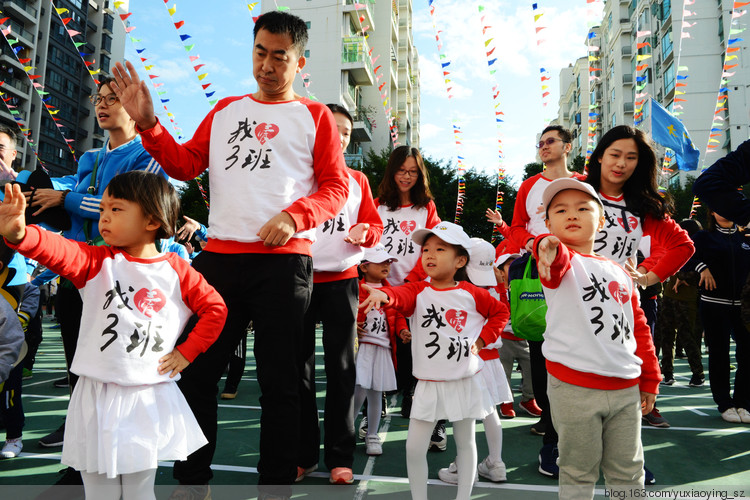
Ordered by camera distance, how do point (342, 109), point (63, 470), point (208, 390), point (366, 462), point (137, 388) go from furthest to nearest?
point (342, 109) < point (366, 462) < point (63, 470) < point (208, 390) < point (137, 388)

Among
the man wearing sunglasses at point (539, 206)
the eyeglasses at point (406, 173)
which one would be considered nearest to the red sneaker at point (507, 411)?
the man wearing sunglasses at point (539, 206)

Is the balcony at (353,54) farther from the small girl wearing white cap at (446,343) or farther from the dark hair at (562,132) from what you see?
the small girl wearing white cap at (446,343)

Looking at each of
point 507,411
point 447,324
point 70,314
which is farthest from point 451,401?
point 507,411

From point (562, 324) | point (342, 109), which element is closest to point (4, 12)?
point (342, 109)

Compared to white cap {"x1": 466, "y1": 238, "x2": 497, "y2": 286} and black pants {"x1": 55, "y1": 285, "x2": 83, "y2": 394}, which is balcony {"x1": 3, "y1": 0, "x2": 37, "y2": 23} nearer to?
black pants {"x1": 55, "y1": 285, "x2": 83, "y2": 394}

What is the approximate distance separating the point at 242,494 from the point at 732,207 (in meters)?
2.76

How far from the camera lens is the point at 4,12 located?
113 feet

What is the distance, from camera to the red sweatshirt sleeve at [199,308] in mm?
2033

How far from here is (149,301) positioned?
197 centimetres

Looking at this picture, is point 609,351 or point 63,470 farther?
point 63,470

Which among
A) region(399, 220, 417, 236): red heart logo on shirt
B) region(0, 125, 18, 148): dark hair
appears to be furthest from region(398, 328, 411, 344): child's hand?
region(0, 125, 18, 148): dark hair

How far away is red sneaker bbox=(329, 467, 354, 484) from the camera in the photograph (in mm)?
2871

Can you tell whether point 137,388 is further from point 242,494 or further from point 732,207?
point 732,207

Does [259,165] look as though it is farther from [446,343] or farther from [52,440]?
[52,440]
